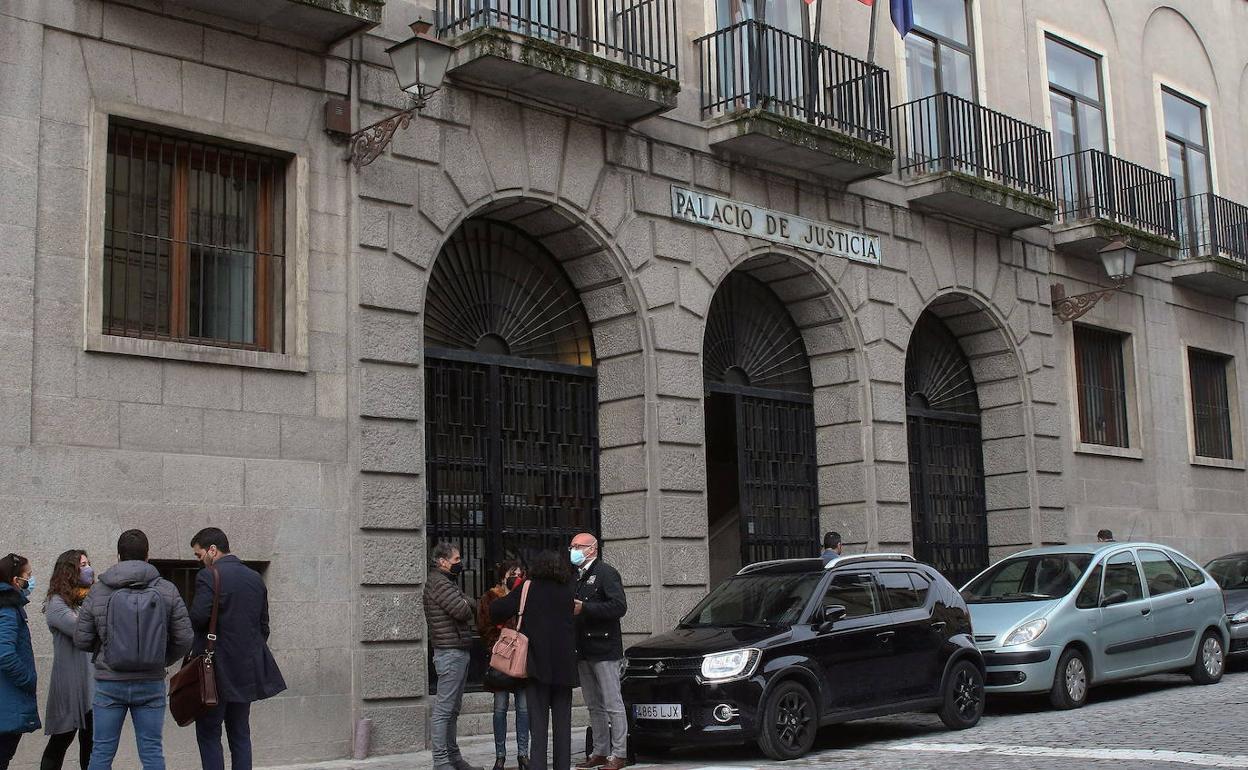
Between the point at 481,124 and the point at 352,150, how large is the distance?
1558mm

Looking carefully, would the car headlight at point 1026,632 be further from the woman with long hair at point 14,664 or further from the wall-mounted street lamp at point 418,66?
the woman with long hair at point 14,664

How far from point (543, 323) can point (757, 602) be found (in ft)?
14.5

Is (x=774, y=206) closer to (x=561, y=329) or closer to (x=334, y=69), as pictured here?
(x=561, y=329)

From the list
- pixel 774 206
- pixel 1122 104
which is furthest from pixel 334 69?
pixel 1122 104

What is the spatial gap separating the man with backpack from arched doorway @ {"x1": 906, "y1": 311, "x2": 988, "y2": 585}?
39.0ft

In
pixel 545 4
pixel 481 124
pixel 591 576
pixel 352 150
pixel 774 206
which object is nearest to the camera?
pixel 591 576

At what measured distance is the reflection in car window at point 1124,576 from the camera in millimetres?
14562

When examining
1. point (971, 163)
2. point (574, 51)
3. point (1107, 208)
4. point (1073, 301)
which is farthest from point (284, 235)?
point (1107, 208)

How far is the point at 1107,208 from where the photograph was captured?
814 inches

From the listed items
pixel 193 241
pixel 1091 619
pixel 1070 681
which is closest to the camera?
pixel 193 241

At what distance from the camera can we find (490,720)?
523 inches

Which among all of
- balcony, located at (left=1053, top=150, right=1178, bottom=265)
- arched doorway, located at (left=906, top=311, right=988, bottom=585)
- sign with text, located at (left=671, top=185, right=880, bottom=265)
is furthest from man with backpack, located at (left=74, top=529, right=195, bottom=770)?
balcony, located at (left=1053, top=150, right=1178, bottom=265)

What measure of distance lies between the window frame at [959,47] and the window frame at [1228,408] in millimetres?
6026

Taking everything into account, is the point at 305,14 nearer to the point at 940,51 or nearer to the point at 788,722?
the point at 788,722
